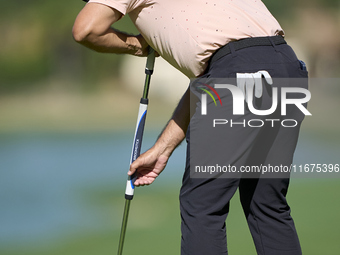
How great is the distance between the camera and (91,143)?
4.89m

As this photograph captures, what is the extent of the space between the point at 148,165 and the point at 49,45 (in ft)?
16.6

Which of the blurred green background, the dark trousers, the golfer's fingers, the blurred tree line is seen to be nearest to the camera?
the dark trousers

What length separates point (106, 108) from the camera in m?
6.27

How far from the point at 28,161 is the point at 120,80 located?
2.51 meters

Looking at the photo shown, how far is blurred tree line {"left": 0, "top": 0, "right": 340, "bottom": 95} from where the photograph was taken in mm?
6230

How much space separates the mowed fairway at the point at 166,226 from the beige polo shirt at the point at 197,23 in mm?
1123

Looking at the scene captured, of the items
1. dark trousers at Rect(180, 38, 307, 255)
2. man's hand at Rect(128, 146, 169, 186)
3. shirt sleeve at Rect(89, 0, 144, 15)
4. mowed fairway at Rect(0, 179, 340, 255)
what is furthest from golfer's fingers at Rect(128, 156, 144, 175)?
mowed fairway at Rect(0, 179, 340, 255)

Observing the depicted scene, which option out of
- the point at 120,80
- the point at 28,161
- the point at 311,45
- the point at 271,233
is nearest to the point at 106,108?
the point at 120,80

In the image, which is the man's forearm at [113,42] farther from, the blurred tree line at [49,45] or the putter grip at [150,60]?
the blurred tree line at [49,45]

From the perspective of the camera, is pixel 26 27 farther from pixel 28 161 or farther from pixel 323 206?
pixel 323 206

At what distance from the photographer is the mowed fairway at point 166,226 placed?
7.42 feet

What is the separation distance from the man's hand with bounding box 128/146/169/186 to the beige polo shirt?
386 millimetres

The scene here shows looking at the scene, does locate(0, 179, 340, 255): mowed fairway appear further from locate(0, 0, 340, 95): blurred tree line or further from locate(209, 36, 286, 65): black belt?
locate(0, 0, 340, 95): blurred tree line

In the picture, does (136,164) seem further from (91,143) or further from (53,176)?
(91,143)
